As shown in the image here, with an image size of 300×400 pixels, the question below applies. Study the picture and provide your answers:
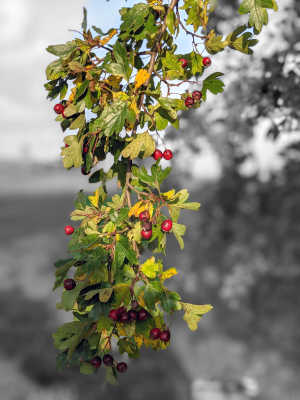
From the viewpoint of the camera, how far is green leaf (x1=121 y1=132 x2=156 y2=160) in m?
1.46

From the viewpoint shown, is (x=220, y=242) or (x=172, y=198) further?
(x=220, y=242)

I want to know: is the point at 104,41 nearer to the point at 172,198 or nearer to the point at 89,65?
the point at 89,65

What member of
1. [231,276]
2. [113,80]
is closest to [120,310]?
[113,80]

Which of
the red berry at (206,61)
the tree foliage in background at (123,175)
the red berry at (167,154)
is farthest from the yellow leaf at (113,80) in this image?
the red berry at (206,61)

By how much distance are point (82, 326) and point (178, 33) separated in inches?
44.7

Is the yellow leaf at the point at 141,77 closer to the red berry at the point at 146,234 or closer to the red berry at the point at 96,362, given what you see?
the red berry at the point at 146,234

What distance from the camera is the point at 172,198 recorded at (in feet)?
4.80

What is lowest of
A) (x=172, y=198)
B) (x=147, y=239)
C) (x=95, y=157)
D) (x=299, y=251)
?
(x=147, y=239)

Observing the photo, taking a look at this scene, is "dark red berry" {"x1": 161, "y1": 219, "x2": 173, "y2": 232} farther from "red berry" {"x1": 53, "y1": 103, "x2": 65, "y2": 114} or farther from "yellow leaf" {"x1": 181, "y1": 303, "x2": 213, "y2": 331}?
"red berry" {"x1": 53, "y1": 103, "x2": 65, "y2": 114}

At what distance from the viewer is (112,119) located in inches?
54.6

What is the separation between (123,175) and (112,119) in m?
0.29

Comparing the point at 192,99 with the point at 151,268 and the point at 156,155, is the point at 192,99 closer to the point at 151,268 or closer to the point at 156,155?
the point at 156,155

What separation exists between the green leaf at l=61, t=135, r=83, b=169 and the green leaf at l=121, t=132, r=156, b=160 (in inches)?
6.9

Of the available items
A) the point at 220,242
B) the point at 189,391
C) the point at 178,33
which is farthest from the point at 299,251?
the point at 178,33
